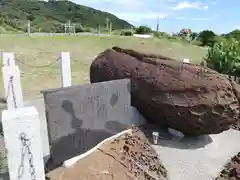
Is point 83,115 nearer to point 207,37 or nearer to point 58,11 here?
point 207,37

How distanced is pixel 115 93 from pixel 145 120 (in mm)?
1395

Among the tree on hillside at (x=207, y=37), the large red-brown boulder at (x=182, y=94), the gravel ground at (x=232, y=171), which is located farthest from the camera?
the tree on hillside at (x=207, y=37)

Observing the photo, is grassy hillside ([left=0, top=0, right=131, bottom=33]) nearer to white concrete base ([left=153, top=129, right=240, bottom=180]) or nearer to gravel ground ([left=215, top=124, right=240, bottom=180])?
white concrete base ([left=153, top=129, right=240, bottom=180])

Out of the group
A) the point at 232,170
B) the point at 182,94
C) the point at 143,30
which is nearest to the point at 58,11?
the point at 143,30

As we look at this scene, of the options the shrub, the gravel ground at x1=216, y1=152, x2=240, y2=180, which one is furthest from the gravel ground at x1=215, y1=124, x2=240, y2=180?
the shrub

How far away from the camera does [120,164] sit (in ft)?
15.9

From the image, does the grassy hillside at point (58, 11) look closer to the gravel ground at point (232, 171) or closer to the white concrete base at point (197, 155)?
the white concrete base at point (197, 155)

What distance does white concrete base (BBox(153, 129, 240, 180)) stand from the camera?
557cm

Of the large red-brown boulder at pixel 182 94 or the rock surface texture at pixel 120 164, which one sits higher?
the large red-brown boulder at pixel 182 94

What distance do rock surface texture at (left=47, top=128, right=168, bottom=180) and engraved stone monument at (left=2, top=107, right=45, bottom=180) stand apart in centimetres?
73

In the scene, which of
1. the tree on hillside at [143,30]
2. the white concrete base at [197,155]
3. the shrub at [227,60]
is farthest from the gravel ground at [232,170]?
the tree on hillside at [143,30]

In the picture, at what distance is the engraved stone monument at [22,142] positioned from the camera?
3396 millimetres

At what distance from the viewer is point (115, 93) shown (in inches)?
240

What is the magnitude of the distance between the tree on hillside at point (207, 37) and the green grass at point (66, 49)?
14.0ft
